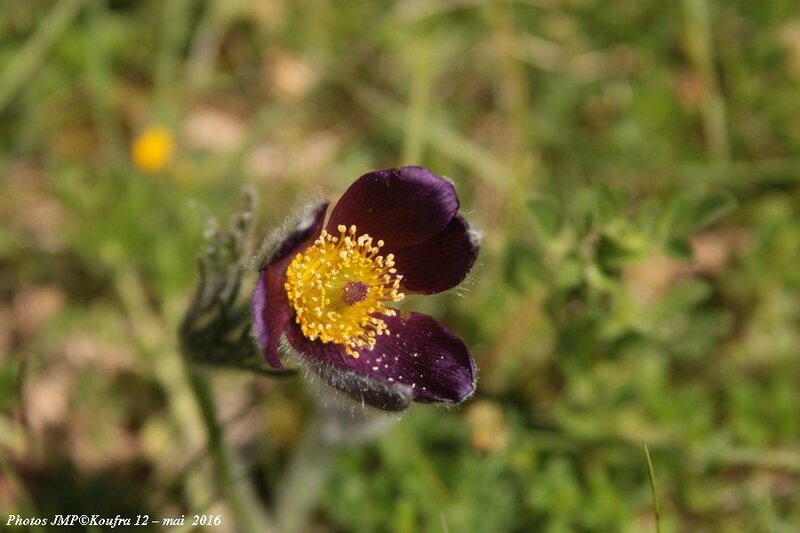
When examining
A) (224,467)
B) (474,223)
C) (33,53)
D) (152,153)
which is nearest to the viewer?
(474,223)

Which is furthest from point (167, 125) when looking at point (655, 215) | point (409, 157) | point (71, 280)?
point (655, 215)

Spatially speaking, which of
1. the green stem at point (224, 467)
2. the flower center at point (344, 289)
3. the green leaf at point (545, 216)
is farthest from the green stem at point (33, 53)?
the green leaf at point (545, 216)

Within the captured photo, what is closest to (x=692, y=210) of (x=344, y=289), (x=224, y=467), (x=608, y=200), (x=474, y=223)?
(x=608, y=200)

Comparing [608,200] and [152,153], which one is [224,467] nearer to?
[608,200]

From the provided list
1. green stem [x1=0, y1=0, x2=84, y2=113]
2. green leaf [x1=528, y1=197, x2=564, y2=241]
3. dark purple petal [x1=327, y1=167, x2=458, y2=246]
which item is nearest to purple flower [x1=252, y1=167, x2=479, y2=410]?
dark purple petal [x1=327, y1=167, x2=458, y2=246]

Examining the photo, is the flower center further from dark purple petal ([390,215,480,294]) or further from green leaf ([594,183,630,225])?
green leaf ([594,183,630,225])

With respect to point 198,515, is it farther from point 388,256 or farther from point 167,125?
point 167,125
